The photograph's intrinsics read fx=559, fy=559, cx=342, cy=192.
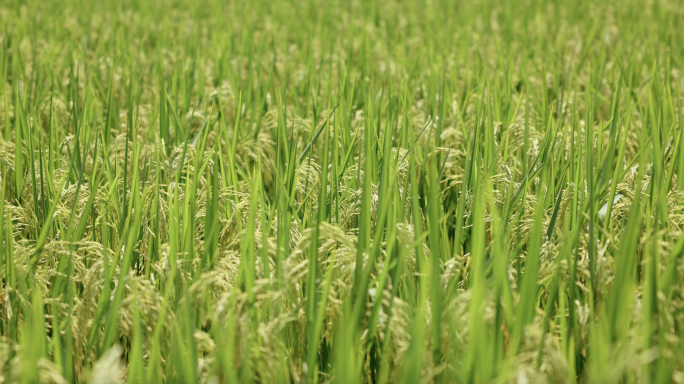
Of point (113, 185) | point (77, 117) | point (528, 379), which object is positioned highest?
point (77, 117)

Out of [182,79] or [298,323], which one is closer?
[298,323]

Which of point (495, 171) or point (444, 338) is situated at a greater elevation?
point (495, 171)

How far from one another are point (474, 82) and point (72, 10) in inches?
196

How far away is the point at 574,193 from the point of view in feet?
4.87

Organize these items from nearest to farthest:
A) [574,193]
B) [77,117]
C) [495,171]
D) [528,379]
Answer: [528,379] → [574,193] → [495,171] → [77,117]

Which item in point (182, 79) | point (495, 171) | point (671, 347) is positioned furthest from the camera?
point (182, 79)

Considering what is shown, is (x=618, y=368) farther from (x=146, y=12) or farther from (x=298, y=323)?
(x=146, y=12)

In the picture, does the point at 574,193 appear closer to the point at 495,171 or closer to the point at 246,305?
the point at 495,171

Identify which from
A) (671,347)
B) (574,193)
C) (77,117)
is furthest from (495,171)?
(77,117)

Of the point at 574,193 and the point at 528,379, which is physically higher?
the point at 574,193

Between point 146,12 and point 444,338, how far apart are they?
591cm

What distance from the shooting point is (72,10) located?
6191mm

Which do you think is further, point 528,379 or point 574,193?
point 574,193

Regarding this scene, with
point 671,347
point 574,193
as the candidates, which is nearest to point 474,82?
point 574,193
